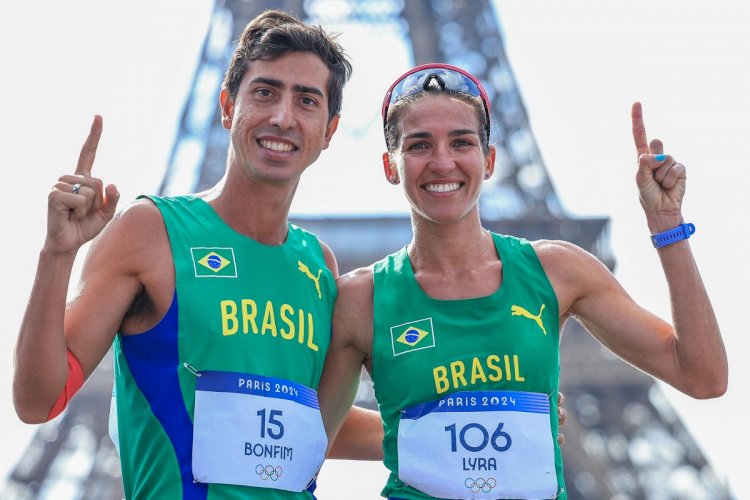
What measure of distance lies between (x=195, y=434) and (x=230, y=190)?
1.01m

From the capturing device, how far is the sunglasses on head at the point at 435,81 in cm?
430

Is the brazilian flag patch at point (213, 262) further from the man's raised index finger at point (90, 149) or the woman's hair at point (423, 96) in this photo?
the woman's hair at point (423, 96)

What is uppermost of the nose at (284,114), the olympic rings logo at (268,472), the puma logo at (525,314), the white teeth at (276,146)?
the nose at (284,114)

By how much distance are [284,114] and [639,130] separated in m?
1.31

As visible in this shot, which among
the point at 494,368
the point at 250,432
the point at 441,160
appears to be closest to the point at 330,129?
the point at 441,160

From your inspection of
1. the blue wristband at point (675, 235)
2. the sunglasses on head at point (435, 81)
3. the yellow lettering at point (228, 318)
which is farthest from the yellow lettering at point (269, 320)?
the blue wristband at point (675, 235)

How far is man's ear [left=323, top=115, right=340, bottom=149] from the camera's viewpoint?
437cm

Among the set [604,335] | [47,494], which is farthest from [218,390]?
[47,494]

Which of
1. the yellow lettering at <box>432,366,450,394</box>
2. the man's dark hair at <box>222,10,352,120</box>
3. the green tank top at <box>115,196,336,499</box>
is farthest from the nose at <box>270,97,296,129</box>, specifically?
the yellow lettering at <box>432,366,450,394</box>

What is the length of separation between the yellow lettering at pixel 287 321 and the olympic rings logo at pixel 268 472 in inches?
18.4

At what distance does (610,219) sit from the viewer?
22.4m

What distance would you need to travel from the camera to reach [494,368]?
393 centimetres

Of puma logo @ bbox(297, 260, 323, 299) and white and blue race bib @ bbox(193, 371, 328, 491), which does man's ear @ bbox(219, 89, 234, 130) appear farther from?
white and blue race bib @ bbox(193, 371, 328, 491)

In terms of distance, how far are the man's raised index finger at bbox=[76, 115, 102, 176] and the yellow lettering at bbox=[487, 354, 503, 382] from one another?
5.03 ft
